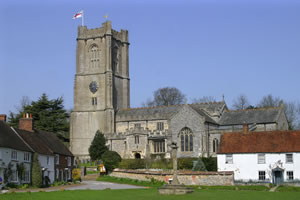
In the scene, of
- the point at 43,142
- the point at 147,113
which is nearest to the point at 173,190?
the point at 43,142

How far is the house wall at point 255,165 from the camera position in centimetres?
4953

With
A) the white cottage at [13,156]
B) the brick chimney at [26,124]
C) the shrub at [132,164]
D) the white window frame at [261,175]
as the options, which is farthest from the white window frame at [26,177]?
the white window frame at [261,175]

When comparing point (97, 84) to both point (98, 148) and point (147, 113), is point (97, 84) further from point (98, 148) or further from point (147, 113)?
point (98, 148)

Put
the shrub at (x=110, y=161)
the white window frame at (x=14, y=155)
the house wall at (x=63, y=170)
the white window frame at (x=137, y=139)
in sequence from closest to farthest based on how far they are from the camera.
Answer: the white window frame at (x=14, y=155) < the house wall at (x=63, y=170) < the shrub at (x=110, y=161) < the white window frame at (x=137, y=139)

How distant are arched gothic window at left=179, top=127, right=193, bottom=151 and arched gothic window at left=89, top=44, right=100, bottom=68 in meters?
24.4

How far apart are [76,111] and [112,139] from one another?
36.9ft

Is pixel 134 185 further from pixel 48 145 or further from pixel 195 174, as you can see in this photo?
pixel 48 145

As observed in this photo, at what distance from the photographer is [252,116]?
6700 centimetres

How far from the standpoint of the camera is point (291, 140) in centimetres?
5141

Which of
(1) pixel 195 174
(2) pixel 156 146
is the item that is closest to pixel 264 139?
(1) pixel 195 174

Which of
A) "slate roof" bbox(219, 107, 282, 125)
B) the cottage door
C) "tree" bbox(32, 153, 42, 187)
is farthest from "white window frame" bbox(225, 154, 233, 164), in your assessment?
"tree" bbox(32, 153, 42, 187)

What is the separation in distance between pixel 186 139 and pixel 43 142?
68.2ft

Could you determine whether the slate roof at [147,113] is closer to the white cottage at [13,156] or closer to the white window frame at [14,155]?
the white cottage at [13,156]

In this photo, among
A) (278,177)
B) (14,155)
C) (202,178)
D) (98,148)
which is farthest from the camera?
(98,148)
